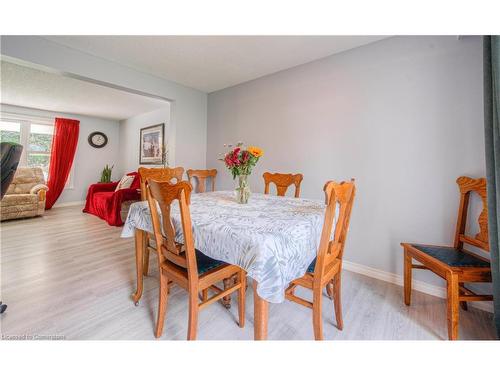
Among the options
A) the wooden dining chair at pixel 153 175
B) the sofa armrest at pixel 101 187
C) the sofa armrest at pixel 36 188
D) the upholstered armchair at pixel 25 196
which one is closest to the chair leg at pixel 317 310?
the wooden dining chair at pixel 153 175

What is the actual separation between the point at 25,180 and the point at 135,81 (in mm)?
3700

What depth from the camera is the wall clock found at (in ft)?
17.8

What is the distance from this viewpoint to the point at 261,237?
0.91 m

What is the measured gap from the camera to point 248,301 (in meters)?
1.67

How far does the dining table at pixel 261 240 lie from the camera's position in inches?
35.0

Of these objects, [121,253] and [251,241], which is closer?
[251,241]

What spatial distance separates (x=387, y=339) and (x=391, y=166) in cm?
139

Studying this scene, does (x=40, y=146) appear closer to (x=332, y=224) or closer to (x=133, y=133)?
(x=133, y=133)

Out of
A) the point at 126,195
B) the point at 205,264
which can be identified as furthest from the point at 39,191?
the point at 205,264

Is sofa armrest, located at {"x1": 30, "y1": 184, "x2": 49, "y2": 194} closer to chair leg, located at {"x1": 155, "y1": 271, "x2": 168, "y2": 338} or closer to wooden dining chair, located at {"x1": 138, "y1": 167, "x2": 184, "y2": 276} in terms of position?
wooden dining chair, located at {"x1": 138, "y1": 167, "x2": 184, "y2": 276}

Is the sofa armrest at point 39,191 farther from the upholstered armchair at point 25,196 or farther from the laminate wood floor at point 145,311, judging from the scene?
the laminate wood floor at point 145,311
